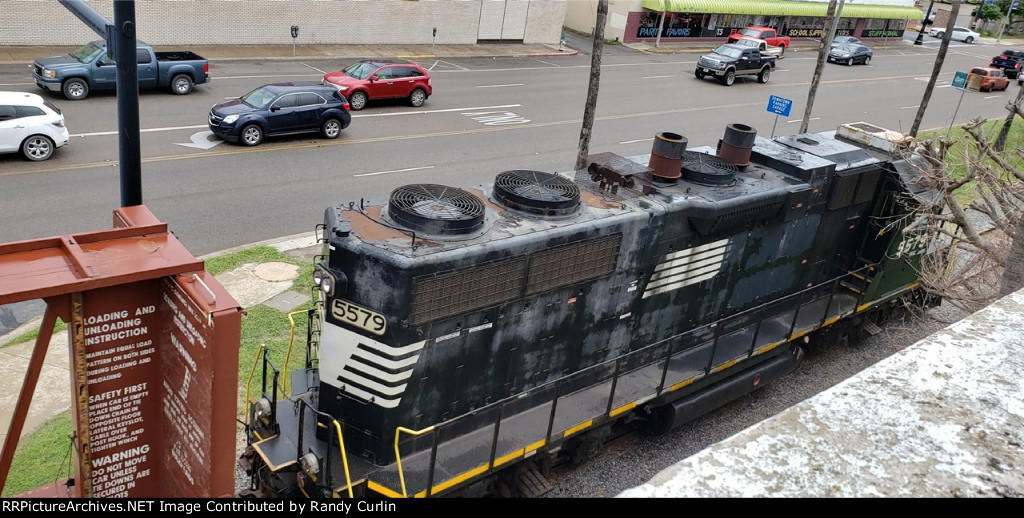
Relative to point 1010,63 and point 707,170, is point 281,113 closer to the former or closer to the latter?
point 707,170

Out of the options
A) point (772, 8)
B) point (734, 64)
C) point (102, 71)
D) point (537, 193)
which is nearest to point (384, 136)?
point (102, 71)

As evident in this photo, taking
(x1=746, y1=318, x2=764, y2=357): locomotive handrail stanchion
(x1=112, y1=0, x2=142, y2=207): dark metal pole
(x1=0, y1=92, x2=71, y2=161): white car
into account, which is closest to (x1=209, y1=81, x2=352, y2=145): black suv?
(x1=0, y1=92, x2=71, y2=161): white car

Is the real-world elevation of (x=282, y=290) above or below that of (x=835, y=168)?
below

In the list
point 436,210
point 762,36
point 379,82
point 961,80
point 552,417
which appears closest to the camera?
point 436,210

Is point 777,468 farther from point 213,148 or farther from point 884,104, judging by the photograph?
point 884,104

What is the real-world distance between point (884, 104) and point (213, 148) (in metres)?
36.9

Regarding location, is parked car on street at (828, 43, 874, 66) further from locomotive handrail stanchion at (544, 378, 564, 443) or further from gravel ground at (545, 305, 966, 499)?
locomotive handrail stanchion at (544, 378, 564, 443)

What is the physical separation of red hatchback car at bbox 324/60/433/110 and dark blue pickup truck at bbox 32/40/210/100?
17.3 feet

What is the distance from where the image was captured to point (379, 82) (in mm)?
32500

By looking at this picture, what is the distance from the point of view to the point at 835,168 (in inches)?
565

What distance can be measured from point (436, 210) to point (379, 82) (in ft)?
79.1

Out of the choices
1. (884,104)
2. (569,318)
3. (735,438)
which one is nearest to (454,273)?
(569,318)

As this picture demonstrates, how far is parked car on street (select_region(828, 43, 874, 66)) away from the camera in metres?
58.6
